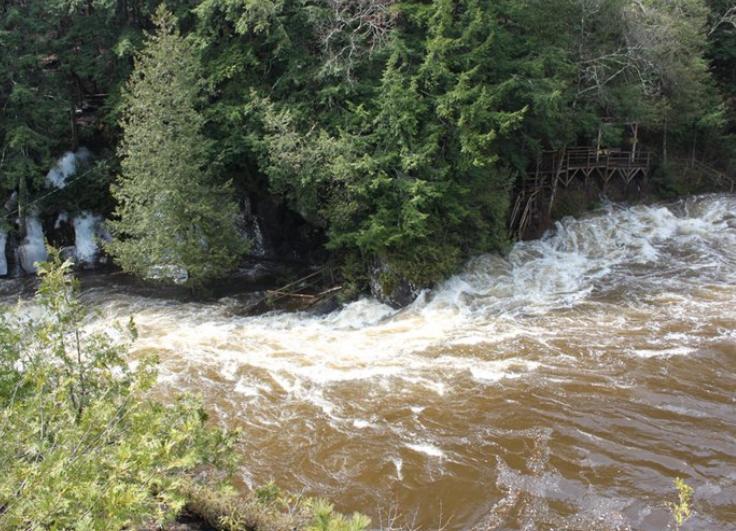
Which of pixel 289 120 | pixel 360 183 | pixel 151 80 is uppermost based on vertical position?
pixel 151 80

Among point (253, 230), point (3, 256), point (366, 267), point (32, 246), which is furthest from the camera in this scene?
point (253, 230)

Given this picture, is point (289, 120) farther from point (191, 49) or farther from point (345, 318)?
point (345, 318)

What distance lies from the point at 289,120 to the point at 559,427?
32.6 ft

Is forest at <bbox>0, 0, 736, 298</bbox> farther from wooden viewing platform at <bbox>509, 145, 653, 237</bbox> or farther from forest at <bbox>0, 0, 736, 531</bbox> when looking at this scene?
wooden viewing platform at <bbox>509, 145, 653, 237</bbox>

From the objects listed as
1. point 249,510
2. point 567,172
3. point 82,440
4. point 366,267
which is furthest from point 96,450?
point 567,172

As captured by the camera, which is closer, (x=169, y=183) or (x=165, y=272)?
(x=169, y=183)

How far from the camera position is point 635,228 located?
21.2m

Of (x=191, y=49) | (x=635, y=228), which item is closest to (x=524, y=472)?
(x=191, y=49)

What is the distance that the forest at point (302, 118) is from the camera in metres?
15.4

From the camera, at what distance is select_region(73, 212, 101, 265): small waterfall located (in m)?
19.4

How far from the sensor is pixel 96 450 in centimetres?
517

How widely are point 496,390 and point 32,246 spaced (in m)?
14.9

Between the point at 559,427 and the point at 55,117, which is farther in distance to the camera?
the point at 55,117

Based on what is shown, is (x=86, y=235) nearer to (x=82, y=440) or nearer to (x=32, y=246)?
(x=32, y=246)
